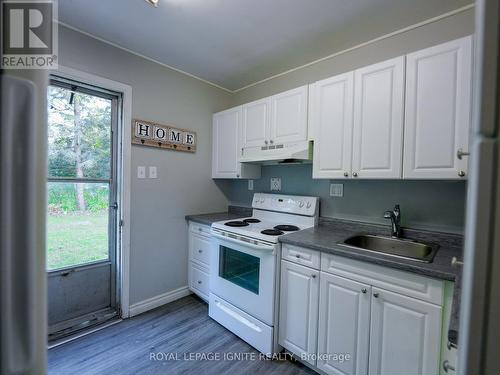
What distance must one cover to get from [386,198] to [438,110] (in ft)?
2.39

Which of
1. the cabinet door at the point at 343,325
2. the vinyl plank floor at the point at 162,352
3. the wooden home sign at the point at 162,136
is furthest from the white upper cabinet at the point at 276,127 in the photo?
the vinyl plank floor at the point at 162,352

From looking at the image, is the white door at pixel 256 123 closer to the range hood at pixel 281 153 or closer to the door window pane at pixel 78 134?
the range hood at pixel 281 153

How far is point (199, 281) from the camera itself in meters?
2.52

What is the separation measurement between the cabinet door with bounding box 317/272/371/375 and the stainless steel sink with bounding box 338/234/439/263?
0.88 ft

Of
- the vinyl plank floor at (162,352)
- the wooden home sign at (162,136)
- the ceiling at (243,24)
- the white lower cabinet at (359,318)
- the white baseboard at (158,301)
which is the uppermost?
the ceiling at (243,24)

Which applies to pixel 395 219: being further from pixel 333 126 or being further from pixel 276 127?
pixel 276 127

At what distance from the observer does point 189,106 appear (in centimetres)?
265

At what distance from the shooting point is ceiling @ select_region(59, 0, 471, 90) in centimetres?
158

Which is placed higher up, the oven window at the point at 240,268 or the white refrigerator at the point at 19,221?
the white refrigerator at the point at 19,221

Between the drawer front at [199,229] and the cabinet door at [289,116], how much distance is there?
1117 millimetres

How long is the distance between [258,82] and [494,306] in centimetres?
288

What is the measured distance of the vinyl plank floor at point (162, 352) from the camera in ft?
5.40

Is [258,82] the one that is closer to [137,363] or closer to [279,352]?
[279,352]

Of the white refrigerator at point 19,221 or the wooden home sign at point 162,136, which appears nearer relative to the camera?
the white refrigerator at point 19,221
